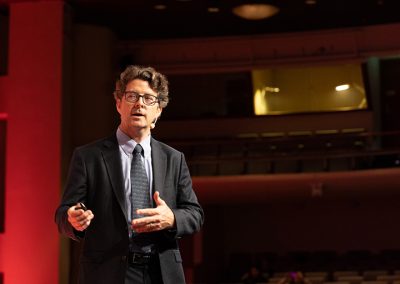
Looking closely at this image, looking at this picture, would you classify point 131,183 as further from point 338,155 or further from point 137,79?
point 338,155

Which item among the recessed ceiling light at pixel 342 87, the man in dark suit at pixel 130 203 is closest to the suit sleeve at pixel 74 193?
the man in dark suit at pixel 130 203

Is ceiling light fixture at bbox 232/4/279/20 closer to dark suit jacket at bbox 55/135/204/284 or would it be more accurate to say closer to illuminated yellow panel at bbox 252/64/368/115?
illuminated yellow panel at bbox 252/64/368/115

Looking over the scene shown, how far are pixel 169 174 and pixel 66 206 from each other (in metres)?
0.35

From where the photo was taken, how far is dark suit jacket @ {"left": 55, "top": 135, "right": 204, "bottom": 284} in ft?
7.18

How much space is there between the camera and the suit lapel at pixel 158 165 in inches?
89.7

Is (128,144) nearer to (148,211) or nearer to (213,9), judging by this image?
(148,211)

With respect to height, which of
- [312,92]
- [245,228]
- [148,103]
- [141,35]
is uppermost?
[141,35]

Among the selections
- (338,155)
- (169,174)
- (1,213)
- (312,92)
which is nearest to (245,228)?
(312,92)

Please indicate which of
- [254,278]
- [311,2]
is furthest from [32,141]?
[311,2]

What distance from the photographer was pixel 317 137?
12.2 m

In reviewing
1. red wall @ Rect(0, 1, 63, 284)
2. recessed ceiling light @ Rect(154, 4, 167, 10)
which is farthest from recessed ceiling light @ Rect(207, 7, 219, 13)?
red wall @ Rect(0, 1, 63, 284)

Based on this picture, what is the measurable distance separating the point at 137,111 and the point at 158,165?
19cm

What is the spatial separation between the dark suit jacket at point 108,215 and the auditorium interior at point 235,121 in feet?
26.6

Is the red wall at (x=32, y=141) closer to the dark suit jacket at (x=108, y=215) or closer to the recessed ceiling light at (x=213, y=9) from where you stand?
the recessed ceiling light at (x=213, y=9)
